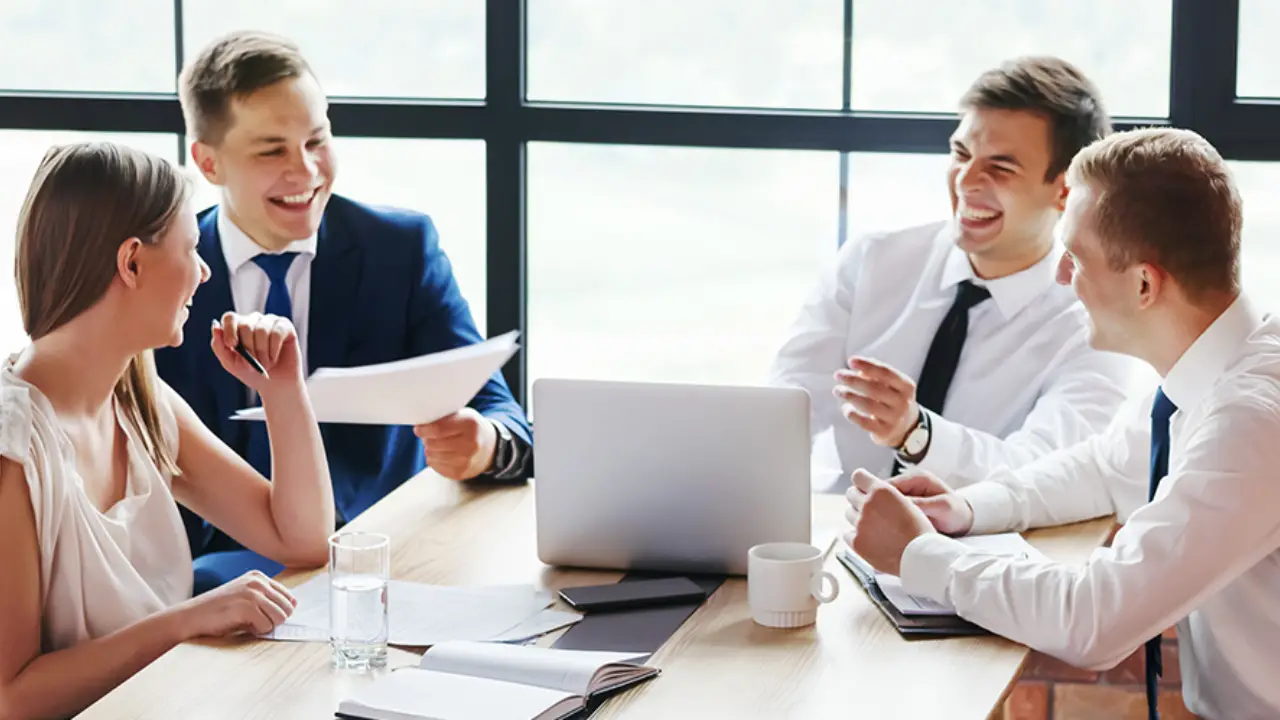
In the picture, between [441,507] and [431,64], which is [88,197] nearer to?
[441,507]

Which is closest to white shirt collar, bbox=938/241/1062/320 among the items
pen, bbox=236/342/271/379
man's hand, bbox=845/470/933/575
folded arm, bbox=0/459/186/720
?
man's hand, bbox=845/470/933/575

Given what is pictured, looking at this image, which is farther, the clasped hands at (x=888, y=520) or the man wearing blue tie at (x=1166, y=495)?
the clasped hands at (x=888, y=520)

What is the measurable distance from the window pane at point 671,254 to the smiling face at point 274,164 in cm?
62

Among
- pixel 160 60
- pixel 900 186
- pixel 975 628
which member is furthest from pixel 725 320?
pixel 975 628

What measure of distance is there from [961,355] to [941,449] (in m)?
0.41

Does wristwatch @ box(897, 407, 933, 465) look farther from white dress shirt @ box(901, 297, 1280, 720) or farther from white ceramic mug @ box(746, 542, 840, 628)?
white ceramic mug @ box(746, 542, 840, 628)

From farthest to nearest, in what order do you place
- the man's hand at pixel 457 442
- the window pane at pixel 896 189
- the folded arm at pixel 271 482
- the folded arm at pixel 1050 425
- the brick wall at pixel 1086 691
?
the window pane at pixel 896 189 < the brick wall at pixel 1086 691 < the folded arm at pixel 1050 425 < the man's hand at pixel 457 442 < the folded arm at pixel 271 482

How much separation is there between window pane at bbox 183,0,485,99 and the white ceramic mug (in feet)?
5.50

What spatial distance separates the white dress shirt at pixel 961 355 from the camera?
Result: 249 centimetres

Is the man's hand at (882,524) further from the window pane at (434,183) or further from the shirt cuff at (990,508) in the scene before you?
the window pane at (434,183)

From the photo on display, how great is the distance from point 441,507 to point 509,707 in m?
0.82

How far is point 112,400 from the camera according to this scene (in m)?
2.00

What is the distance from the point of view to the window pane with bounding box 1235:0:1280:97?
287 cm

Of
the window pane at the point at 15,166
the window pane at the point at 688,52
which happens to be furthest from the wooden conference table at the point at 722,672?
the window pane at the point at 15,166
